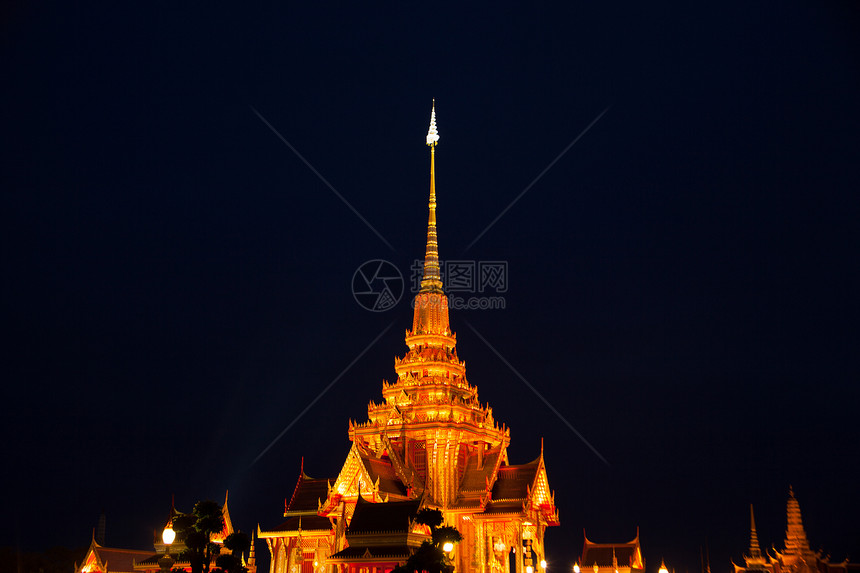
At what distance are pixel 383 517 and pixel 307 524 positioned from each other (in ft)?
30.0

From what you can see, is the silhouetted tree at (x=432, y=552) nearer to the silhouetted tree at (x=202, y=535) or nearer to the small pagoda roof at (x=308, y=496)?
the silhouetted tree at (x=202, y=535)

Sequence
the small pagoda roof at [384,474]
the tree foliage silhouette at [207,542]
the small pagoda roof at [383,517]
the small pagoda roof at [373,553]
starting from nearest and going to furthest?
the tree foliage silhouette at [207,542], the small pagoda roof at [373,553], the small pagoda roof at [383,517], the small pagoda roof at [384,474]

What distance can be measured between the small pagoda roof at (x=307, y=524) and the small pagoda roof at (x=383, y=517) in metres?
6.76

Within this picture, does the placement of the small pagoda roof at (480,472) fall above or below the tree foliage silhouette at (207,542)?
above

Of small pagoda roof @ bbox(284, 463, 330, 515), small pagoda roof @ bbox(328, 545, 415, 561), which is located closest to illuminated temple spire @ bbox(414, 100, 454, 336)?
small pagoda roof @ bbox(284, 463, 330, 515)

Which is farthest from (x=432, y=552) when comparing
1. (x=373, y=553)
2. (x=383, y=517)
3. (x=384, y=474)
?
(x=384, y=474)

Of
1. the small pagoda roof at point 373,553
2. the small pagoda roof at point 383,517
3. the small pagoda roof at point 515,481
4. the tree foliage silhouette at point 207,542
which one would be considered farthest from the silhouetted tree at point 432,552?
the small pagoda roof at point 515,481

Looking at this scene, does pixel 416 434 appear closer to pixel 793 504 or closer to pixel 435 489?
pixel 435 489

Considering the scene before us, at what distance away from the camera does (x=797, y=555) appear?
152ft

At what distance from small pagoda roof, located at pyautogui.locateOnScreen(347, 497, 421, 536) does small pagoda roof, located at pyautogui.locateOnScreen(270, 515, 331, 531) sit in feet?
22.2

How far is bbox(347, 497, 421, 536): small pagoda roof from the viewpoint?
41688 millimetres

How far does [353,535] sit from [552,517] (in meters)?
15.0

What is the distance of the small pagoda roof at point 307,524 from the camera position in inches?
1955

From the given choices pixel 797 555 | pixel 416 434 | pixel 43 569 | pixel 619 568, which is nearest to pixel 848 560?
pixel 797 555
